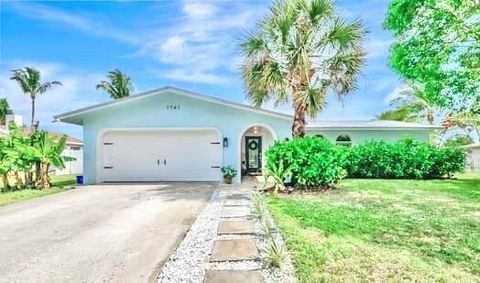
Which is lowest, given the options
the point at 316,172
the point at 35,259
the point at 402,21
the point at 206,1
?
the point at 35,259

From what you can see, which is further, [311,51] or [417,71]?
[417,71]

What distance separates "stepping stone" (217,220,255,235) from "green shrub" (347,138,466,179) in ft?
37.3

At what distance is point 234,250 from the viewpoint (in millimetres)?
5543

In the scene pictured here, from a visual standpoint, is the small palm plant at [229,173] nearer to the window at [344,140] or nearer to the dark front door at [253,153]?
the dark front door at [253,153]

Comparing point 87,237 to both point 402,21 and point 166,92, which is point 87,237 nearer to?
point 166,92

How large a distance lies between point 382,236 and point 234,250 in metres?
2.53

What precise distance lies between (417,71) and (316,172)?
19.1 feet

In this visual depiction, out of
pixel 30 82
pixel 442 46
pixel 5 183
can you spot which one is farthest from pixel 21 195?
pixel 30 82

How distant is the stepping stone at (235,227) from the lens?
6759 mm

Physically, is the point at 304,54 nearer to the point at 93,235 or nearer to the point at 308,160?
the point at 308,160

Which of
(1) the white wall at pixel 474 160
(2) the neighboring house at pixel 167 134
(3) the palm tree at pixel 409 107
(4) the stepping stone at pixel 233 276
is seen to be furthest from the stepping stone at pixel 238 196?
(3) the palm tree at pixel 409 107

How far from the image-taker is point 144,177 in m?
17.6

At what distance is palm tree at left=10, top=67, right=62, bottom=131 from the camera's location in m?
34.9

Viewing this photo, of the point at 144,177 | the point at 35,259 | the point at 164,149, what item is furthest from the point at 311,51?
the point at 35,259
